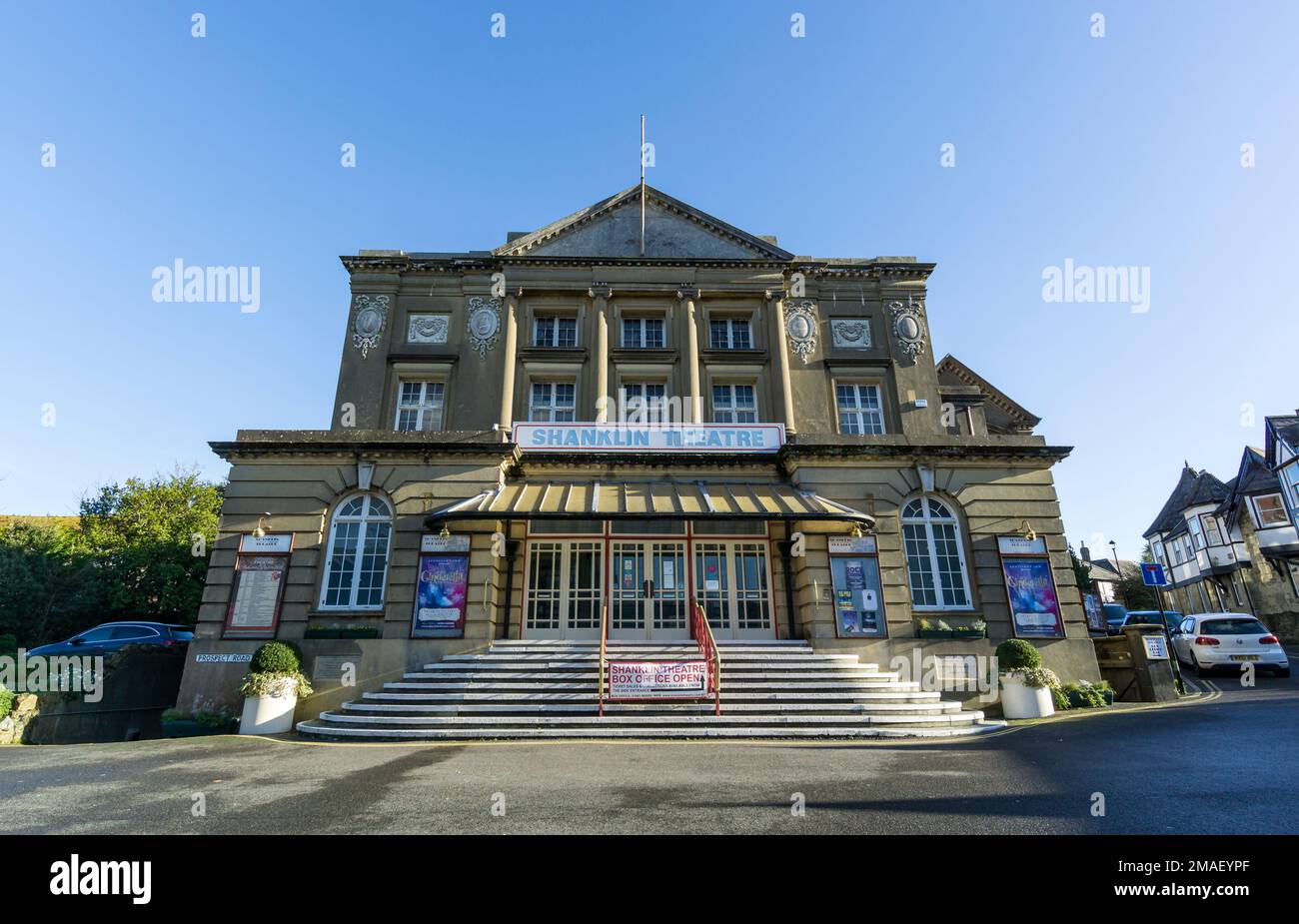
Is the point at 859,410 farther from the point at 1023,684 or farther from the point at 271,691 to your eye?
the point at 271,691

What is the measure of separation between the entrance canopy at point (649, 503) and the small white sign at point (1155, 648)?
704 centimetres

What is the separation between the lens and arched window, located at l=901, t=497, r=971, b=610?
15109 mm

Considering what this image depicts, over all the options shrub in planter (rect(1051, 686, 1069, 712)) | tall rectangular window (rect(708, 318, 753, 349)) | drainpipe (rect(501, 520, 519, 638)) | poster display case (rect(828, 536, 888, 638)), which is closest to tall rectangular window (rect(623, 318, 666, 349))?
tall rectangular window (rect(708, 318, 753, 349))

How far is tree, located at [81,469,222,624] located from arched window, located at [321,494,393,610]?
1135 cm

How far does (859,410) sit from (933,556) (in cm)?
640

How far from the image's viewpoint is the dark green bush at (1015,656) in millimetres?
12844

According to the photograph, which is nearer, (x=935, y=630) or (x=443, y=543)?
(x=935, y=630)

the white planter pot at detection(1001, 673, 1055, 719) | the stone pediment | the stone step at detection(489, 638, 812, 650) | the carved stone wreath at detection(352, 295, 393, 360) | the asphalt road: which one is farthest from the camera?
the stone pediment

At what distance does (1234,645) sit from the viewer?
17172 millimetres

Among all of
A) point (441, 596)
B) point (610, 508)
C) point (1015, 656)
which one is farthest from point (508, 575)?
point (1015, 656)

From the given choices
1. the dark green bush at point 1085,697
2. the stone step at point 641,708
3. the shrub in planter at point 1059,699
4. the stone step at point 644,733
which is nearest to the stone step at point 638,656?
the stone step at point 641,708

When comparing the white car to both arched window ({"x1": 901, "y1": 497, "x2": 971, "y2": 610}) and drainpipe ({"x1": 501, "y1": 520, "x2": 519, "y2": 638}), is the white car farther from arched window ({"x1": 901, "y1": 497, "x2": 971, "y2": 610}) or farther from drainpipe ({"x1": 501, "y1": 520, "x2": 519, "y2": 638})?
drainpipe ({"x1": 501, "y1": 520, "x2": 519, "y2": 638})

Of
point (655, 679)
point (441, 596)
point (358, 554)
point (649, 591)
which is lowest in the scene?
point (655, 679)
